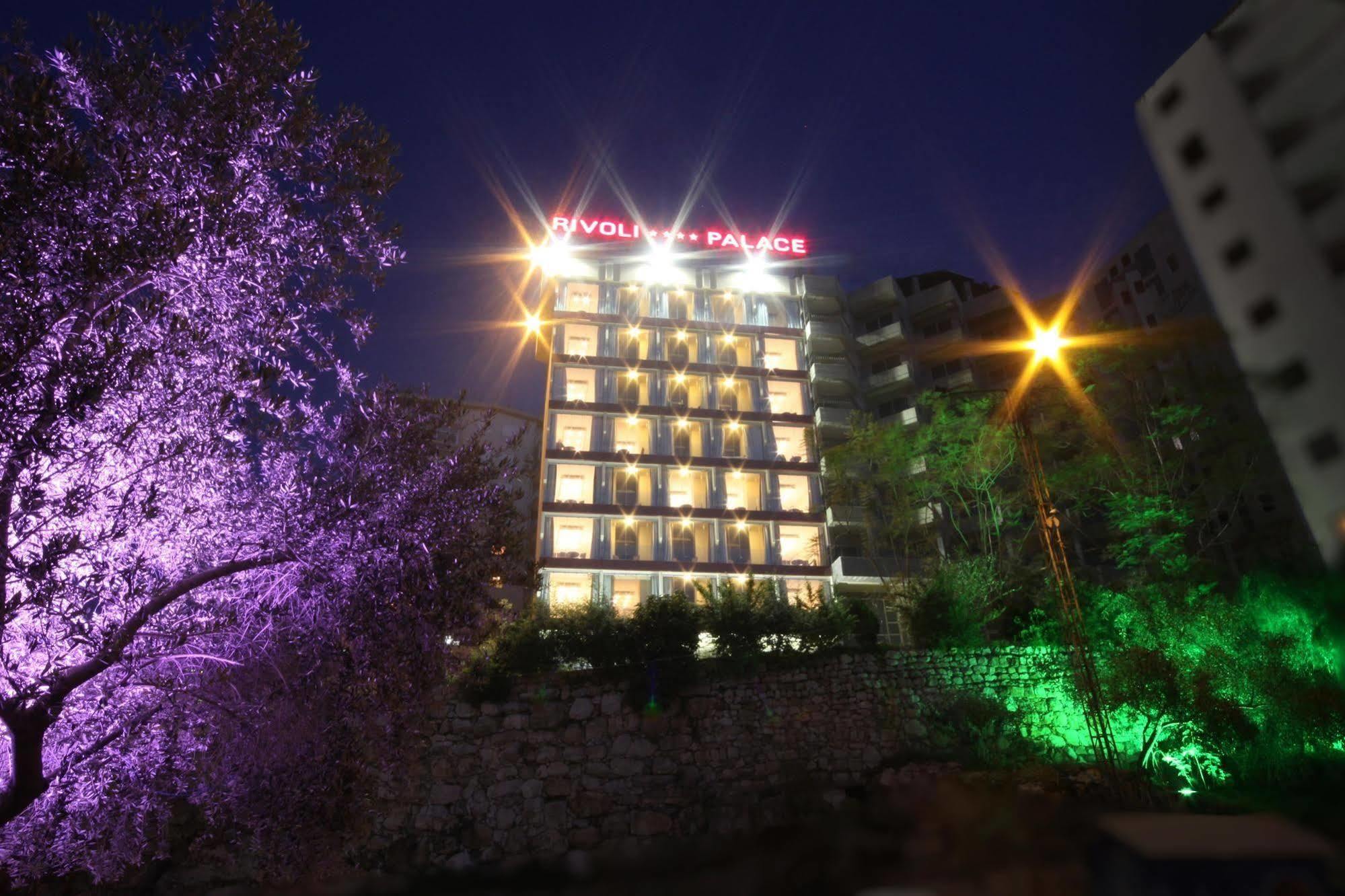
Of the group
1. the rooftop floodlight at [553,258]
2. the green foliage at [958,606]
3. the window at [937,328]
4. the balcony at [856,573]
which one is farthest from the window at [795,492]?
the window at [937,328]

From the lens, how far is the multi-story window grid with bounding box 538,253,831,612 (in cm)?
3584

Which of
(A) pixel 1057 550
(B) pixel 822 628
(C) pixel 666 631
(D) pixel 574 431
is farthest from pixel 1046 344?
(D) pixel 574 431

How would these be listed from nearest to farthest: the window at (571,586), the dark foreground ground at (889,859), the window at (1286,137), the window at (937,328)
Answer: the dark foreground ground at (889,859)
the window at (1286,137)
the window at (571,586)
the window at (937,328)

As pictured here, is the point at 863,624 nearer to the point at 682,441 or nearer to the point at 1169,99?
the point at 682,441

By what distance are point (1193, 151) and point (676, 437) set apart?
123 feet

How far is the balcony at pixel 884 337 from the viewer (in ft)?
158

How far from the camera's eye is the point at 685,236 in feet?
150

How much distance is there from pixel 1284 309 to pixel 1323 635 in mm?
987

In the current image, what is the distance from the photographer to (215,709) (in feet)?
33.4

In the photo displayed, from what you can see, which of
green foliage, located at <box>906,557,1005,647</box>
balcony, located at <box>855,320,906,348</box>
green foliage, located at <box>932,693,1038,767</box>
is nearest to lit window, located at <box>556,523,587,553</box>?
green foliage, located at <box>906,557,1005,647</box>

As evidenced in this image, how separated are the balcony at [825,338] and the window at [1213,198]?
4370 centimetres


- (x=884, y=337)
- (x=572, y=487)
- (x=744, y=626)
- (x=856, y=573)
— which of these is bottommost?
(x=744, y=626)

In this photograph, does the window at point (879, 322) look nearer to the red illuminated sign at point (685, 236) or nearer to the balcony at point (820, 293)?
the balcony at point (820, 293)

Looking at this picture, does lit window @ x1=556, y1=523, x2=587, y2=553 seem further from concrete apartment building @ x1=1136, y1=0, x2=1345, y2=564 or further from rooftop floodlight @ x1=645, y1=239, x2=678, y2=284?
concrete apartment building @ x1=1136, y1=0, x2=1345, y2=564
